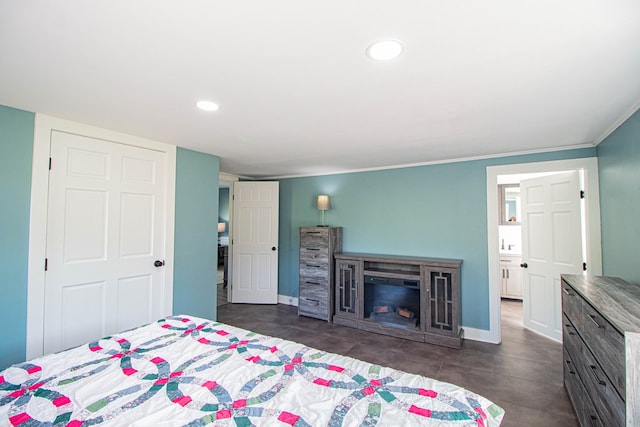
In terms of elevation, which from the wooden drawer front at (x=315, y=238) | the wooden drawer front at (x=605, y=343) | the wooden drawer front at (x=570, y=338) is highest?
the wooden drawer front at (x=315, y=238)

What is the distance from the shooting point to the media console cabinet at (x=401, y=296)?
344 cm

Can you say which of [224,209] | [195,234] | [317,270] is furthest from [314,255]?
[224,209]

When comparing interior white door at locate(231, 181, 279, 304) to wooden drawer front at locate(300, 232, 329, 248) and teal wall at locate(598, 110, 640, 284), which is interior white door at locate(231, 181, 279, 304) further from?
teal wall at locate(598, 110, 640, 284)

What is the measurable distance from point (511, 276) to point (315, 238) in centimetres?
365

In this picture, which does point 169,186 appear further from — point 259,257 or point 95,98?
point 259,257

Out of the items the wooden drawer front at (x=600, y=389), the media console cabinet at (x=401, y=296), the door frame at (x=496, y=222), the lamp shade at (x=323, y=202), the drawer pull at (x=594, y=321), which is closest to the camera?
the wooden drawer front at (x=600, y=389)

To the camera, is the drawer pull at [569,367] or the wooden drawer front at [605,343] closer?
the wooden drawer front at [605,343]

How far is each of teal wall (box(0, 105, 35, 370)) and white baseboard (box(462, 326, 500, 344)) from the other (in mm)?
4346

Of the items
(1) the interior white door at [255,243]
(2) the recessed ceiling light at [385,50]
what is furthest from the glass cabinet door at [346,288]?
(2) the recessed ceiling light at [385,50]

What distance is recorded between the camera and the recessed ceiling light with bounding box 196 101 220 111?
209cm

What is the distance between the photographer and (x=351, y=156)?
372cm

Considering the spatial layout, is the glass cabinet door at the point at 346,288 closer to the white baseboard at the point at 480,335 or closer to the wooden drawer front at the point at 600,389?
the white baseboard at the point at 480,335

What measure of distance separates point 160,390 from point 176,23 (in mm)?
1601

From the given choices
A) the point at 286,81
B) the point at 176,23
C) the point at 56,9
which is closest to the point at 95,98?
the point at 56,9
